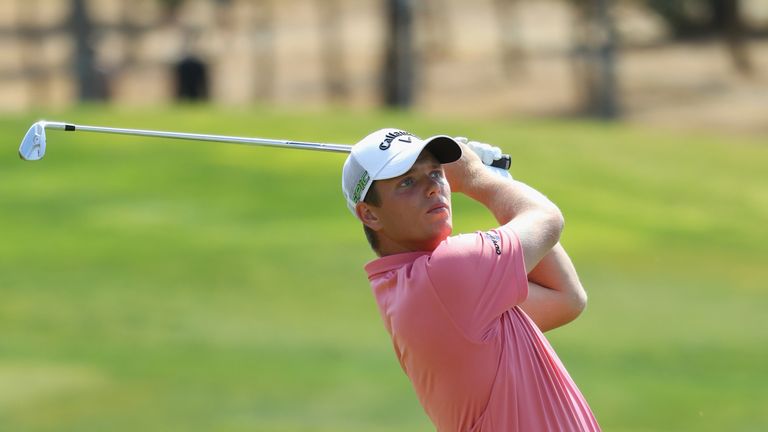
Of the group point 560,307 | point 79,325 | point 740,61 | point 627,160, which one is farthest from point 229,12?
point 560,307

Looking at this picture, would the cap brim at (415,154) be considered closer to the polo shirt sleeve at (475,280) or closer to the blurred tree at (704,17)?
the polo shirt sleeve at (475,280)

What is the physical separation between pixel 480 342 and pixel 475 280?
0.45ft

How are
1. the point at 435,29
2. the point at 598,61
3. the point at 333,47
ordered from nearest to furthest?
the point at 598,61
the point at 333,47
the point at 435,29

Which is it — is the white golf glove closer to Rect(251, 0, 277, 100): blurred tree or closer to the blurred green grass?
the blurred green grass

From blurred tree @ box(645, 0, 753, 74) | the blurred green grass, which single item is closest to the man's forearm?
the blurred green grass

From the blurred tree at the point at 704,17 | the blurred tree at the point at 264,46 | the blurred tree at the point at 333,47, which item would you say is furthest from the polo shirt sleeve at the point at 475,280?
the blurred tree at the point at 704,17

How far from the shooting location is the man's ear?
359 centimetres

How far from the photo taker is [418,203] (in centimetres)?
353

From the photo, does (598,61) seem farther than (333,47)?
No

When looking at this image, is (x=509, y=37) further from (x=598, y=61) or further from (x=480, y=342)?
(x=480, y=342)

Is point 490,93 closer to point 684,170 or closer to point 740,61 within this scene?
point 740,61

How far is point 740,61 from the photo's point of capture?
35750 mm

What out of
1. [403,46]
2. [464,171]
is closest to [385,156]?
[464,171]

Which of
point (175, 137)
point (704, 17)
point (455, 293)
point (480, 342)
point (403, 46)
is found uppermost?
point (175, 137)
